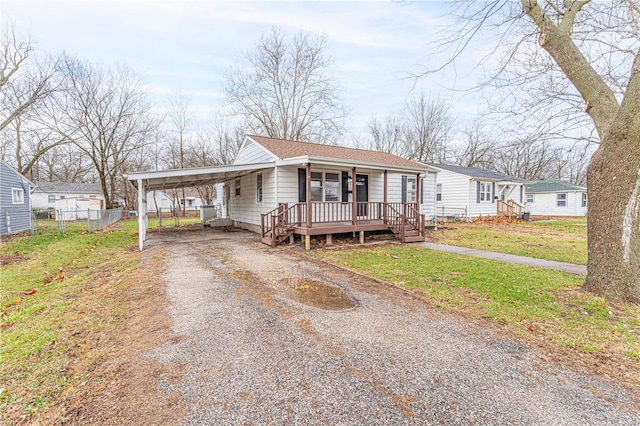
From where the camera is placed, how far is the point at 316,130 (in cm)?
2717

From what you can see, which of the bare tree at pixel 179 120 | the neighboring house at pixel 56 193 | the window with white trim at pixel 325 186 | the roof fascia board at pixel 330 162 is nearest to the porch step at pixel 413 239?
the roof fascia board at pixel 330 162

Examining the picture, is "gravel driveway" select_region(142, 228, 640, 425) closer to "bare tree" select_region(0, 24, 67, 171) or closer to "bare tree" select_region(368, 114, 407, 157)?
"bare tree" select_region(0, 24, 67, 171)

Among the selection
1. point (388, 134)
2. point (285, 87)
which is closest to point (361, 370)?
point (285, 87)

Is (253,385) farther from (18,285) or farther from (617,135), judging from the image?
(18,285)

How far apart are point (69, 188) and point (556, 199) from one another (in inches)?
2069

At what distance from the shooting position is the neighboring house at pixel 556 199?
2486 cm

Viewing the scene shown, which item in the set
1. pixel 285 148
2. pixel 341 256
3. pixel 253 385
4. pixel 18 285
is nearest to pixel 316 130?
pixel 285 148

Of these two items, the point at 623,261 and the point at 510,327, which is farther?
the point at 623,261

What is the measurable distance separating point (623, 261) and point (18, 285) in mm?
10680

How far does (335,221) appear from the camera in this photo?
11172 millimetres

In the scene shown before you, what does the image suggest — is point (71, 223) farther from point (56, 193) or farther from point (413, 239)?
point (413, 239)

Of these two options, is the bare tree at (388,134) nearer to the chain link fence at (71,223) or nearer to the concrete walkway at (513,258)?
the concrete walkway at (513,258)

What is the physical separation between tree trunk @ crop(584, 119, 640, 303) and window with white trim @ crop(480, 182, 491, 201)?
17693 millimetres

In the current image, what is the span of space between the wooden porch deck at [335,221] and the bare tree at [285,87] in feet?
50.2
